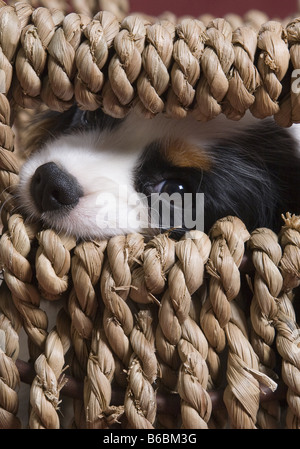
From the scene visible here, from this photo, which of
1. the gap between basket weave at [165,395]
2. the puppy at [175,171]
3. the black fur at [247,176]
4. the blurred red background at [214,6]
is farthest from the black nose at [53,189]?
the blurred red background at [214,6]

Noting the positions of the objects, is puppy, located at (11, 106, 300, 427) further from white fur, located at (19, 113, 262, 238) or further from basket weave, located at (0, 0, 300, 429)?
basket weave, located at (0, 0, 300, 429)

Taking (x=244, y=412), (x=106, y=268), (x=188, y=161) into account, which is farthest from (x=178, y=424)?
(x=188, y=161)

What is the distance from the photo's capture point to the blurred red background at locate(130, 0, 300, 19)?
1688 mm

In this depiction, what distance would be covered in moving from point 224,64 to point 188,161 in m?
0.21

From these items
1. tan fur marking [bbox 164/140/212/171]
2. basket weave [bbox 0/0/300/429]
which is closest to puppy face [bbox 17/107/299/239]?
tan fur marking [bbox 164/140/212/171]

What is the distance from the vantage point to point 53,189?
0.75 meters

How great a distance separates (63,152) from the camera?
849 millimetres

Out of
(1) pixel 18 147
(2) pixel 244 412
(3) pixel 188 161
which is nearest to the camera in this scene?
(2) pixel 244 412

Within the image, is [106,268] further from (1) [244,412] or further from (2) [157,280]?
(1) [244,412]

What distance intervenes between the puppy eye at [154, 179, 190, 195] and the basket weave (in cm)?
18

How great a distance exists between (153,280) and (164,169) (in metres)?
0.26

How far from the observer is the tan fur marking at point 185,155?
82 centimetres

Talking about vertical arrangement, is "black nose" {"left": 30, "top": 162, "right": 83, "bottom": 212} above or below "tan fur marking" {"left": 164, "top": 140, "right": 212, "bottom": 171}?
below

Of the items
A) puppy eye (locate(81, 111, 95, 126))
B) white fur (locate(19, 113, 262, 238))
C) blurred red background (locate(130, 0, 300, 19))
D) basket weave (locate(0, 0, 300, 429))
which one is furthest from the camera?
blurred red background (locate(130, 0, 300, 19))
